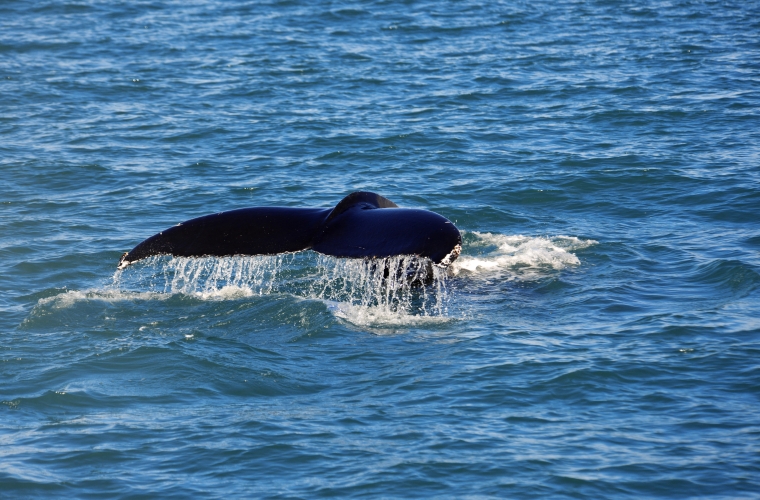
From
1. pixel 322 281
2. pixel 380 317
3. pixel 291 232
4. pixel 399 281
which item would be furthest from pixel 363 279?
pixel 291 232

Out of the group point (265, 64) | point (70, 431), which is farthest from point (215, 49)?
point (70, 431)

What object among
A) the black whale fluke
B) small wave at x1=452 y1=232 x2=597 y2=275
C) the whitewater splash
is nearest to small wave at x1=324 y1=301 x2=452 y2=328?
the whitewater splash

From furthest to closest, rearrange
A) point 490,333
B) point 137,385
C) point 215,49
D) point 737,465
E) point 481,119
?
point 215,49, point 481,119, point 490,333, point 137,385, point 737,465

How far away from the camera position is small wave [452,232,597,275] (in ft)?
34.6

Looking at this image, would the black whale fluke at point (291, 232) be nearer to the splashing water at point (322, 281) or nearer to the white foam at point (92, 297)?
the splashing water at point (322, 281)

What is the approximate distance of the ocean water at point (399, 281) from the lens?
263 inches

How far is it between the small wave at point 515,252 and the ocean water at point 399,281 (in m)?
0.05

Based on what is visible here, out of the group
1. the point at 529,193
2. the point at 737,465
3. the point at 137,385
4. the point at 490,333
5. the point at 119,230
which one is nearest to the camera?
the point at 737,465

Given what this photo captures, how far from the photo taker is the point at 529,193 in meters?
13.8

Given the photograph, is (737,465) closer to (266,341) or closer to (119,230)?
(266,341)

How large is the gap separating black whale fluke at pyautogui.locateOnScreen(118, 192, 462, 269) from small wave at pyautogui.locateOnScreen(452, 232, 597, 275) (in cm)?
249

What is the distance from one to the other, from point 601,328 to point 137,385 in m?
3.89

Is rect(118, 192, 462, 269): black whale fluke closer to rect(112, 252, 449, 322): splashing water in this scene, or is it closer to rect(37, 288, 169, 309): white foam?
rect(112, 252, 449, 322): splashing water

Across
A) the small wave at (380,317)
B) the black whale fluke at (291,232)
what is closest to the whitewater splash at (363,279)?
the small wave at (380,317)
